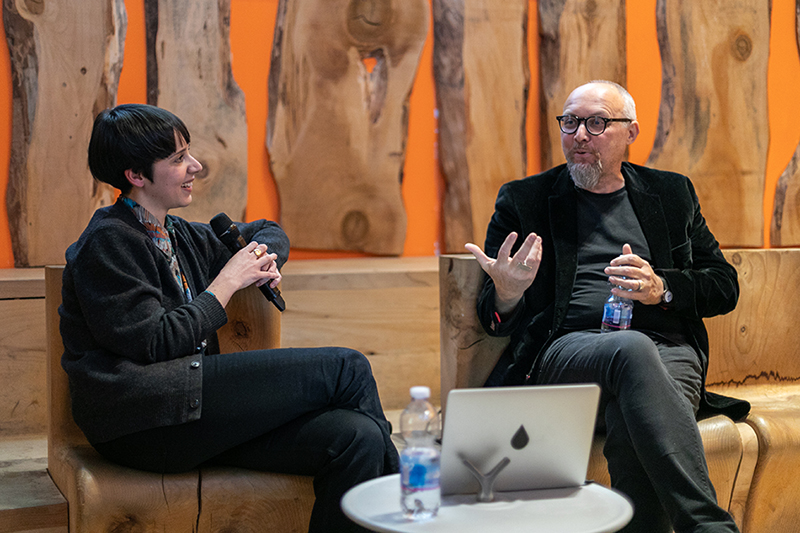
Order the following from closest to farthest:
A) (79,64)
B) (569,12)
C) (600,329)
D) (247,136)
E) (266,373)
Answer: (266,373) < (600,329) < (79,64) < (247,136) < (569,12)

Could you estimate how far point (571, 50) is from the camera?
12.0 feet

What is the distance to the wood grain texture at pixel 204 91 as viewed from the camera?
312 centimetres

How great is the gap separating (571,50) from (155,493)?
108 inches

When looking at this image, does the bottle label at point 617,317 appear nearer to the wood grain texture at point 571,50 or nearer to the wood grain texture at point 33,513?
the wood grain texture at point 33,513

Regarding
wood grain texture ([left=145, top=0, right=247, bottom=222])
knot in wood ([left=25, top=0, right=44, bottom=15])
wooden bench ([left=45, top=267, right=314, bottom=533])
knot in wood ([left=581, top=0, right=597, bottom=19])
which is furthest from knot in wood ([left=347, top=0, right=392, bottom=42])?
wooden bench ([left=45, top=267, right=314, bottom=533])

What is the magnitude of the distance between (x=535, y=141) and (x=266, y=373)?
2355 mm

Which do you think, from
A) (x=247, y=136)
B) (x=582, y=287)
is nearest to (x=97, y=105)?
(x=247, y=136)

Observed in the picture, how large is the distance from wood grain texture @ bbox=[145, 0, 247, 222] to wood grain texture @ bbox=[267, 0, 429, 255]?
18 cm

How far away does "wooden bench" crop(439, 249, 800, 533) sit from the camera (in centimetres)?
211

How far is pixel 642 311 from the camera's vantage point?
2236 millimetres

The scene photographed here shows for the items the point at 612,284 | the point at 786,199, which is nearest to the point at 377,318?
the point at 612,284

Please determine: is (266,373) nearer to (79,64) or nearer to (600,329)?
(600,329)

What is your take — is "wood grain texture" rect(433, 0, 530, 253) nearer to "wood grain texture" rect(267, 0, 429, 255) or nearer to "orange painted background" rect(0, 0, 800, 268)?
"orange painted background" rect(0, 0, 800, 268)

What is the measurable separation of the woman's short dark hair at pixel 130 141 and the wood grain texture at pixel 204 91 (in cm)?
131
